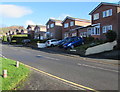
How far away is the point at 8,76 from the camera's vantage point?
634cm

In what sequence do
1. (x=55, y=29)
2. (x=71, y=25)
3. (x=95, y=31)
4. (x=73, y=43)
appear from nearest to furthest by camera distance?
(x=73, y=43), (x=95, y=31), (x=71, y=25), (x=55, y=29)

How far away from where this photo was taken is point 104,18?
2758cm

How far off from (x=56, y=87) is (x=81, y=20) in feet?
114

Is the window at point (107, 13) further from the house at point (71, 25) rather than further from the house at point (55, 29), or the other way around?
the house at point (55, 29)

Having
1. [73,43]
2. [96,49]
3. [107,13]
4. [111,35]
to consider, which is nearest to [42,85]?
[96,49]

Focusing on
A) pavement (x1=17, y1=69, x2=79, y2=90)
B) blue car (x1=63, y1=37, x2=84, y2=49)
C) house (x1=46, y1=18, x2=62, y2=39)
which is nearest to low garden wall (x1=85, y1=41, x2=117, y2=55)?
blue car (x1=63, y1=37, x2=84, y2=49)

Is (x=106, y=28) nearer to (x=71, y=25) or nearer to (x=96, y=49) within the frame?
(x=96, y=49)

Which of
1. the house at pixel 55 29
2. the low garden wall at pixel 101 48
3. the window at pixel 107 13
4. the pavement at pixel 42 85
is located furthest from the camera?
the house at pixel 55 29

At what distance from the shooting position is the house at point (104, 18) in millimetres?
25125

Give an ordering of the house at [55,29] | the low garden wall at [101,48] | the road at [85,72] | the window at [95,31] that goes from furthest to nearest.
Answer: the house at [55,29] → the window at [95,31] → the low garden wall at [101,48] → the road at [85,72]

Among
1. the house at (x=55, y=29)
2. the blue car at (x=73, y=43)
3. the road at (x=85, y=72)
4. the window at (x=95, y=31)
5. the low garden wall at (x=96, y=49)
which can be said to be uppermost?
the house at (x=55, y=29)

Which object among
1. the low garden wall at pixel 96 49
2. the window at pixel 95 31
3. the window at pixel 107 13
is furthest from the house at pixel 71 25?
the low garden wall at pixel 96 49

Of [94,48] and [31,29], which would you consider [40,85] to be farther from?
[31,29]

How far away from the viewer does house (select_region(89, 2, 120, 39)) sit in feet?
82.4
